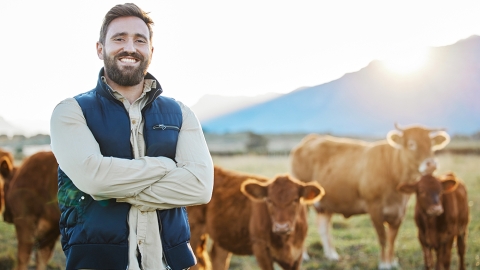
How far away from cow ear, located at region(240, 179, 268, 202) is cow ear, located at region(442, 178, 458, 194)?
3.07m

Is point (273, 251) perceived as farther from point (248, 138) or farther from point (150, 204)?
point (248, 138)

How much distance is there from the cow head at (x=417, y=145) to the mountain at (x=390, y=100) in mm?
30736

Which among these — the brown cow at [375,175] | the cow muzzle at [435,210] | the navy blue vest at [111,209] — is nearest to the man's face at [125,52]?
the navy blue vest at [111,209]

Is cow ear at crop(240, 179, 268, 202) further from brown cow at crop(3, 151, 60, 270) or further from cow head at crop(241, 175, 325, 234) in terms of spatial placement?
brown cow at crop(3, 151, 60, 270)

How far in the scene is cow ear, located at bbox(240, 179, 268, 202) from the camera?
639 cm

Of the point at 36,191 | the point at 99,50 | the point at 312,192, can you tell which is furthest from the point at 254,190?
the point at 99,50

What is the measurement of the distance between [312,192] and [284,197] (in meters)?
0.35

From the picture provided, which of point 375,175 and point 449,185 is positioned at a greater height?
point 449,185

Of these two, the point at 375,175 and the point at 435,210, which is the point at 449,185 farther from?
the point at 375,175

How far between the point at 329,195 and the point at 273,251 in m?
5.07

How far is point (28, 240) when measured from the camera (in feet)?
22.7

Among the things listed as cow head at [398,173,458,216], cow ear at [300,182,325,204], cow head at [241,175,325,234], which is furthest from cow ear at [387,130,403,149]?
cow ear at [300,182,325,204]

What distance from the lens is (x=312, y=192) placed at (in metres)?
6.29

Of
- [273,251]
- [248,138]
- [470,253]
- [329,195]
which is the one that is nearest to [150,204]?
[273,251]
